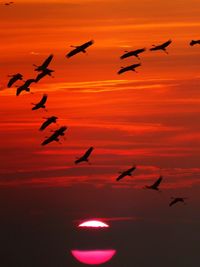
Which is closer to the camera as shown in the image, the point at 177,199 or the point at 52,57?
the point at 52,57

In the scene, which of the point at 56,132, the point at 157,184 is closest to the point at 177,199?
the point at 157,184

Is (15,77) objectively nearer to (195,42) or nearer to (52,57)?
(52,57)

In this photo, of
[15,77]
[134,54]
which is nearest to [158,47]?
[134,54]

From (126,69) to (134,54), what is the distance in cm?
210

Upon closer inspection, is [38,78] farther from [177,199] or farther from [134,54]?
[177,199]

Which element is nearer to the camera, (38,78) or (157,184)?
(38,78)

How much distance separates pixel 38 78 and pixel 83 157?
27.5ft

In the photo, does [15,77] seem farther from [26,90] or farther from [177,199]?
[177,199]

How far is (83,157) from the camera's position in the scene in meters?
140

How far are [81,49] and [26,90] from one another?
6632mm

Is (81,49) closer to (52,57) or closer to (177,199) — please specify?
(52,57)

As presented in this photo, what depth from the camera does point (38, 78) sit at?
13525cm

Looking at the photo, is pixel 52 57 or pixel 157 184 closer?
pixel 52 57

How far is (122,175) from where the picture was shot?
143 m
